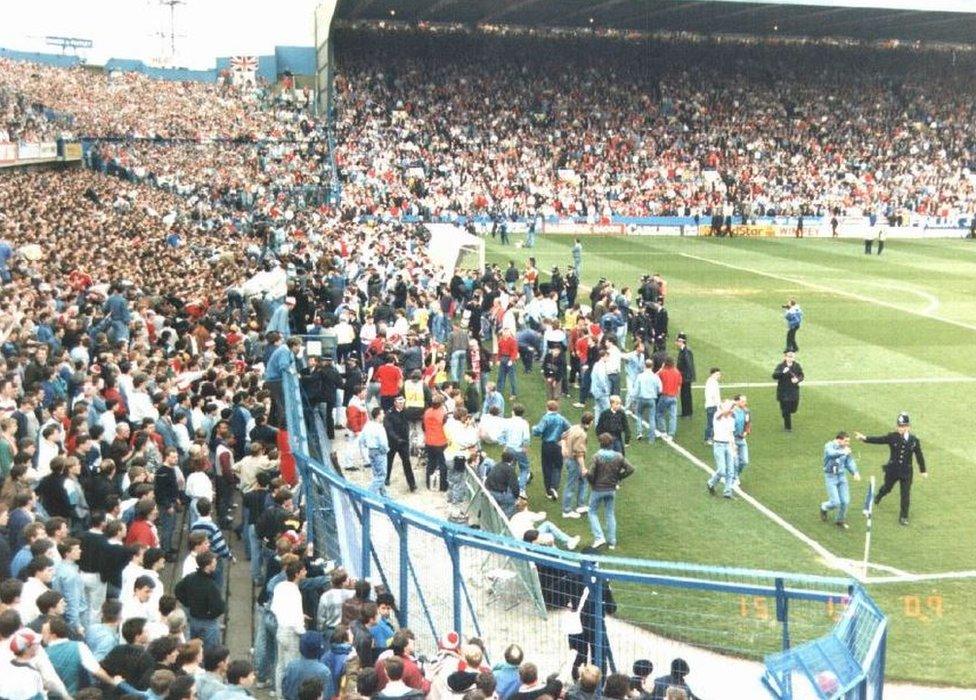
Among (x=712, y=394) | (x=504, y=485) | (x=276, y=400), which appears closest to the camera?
(x=504, y=485)

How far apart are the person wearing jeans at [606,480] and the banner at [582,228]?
35.9 metres

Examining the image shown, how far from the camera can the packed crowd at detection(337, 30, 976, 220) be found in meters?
51.7

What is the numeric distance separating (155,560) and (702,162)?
5204 centimetres

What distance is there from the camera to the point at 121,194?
123 ft

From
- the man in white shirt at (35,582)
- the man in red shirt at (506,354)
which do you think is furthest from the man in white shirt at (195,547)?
the man in red shirt at (506,354)

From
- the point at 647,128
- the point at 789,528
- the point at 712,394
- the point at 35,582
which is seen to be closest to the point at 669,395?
the point at 712,394

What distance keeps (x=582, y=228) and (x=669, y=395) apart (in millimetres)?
32193

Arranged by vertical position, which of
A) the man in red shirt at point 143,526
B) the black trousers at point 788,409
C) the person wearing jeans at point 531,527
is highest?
the man in red shirt at point 143,526

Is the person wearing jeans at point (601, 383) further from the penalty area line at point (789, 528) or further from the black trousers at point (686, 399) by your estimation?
the black trousers at point (686, 399)

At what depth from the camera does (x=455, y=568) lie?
9.13 m

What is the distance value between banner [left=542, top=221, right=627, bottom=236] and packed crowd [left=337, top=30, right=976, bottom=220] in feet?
2.28

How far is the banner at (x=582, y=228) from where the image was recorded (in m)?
48.6

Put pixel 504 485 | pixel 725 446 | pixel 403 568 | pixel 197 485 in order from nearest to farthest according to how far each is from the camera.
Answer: pixel 403 568, pixel 197 485, pixel 504 485, pixel 725 446

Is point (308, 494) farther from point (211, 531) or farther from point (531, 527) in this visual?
point (531, 527)
